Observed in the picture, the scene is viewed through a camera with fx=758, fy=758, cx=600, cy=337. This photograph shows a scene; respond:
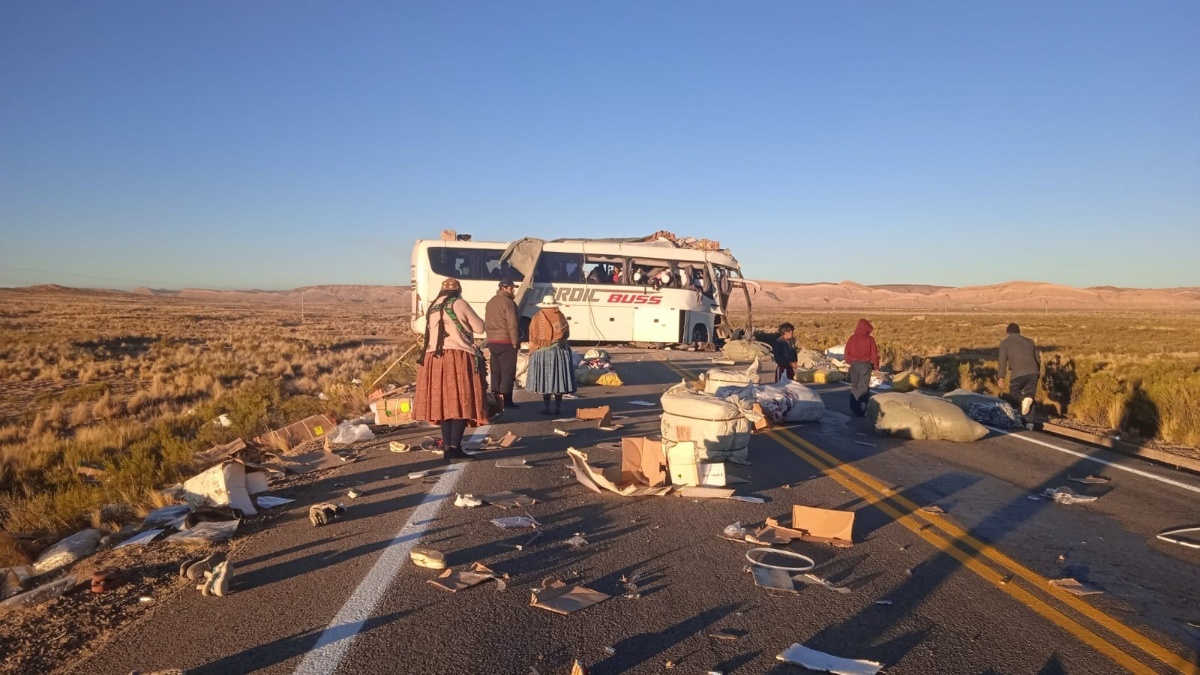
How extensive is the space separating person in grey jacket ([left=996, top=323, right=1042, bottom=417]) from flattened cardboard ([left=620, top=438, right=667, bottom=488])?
7.65m

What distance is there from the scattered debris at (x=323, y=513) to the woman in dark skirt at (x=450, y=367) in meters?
1.73

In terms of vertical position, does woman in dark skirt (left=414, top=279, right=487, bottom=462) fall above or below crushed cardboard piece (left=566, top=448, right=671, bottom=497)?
above

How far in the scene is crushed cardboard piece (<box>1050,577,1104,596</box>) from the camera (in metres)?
4.54

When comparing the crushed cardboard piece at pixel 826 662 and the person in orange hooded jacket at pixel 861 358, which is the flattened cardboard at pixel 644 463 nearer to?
the crushed cardboard piece at pixel 826 662

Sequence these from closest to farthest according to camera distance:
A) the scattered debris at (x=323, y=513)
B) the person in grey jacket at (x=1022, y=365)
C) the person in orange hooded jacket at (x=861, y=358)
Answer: the scattered debris at (x=323, y=513) → the person in orange hooded jacket at (x=861, y=358) → the person in grey jacket at (x=1022, y=365)

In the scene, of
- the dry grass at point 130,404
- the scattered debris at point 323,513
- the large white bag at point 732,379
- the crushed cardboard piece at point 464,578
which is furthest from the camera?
the large white bag at point 732,379

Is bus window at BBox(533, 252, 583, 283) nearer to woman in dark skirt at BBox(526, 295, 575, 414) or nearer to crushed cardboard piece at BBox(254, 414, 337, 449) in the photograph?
woman in dark skirt at BBox(526, 295, 575, 414)

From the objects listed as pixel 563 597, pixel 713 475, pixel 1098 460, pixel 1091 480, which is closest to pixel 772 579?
pixel 563 597

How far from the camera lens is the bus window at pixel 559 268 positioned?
2412 centimetres

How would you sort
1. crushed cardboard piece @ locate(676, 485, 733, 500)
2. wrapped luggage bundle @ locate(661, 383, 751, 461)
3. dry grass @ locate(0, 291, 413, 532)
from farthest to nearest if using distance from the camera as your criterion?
dry grass @ locate(0, 291, 413, 532) → wrapped luggage bundle @ locate(661, 383, 751, 461) → crushed cardboard piece @ locate(676, 485, 733, 500)

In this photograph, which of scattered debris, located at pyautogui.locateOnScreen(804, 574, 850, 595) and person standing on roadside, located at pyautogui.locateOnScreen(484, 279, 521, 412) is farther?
person standing on roadside, located at pyautogui.locateOnScreen(484, 279, 521, 412)

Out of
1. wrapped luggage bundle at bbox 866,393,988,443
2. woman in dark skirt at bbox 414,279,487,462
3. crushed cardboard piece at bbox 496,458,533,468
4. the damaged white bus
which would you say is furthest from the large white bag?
the damaged white bus

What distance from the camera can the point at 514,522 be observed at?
570 cm

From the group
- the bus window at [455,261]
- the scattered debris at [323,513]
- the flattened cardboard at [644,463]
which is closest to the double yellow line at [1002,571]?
the flattened cardboard at [644,463]
